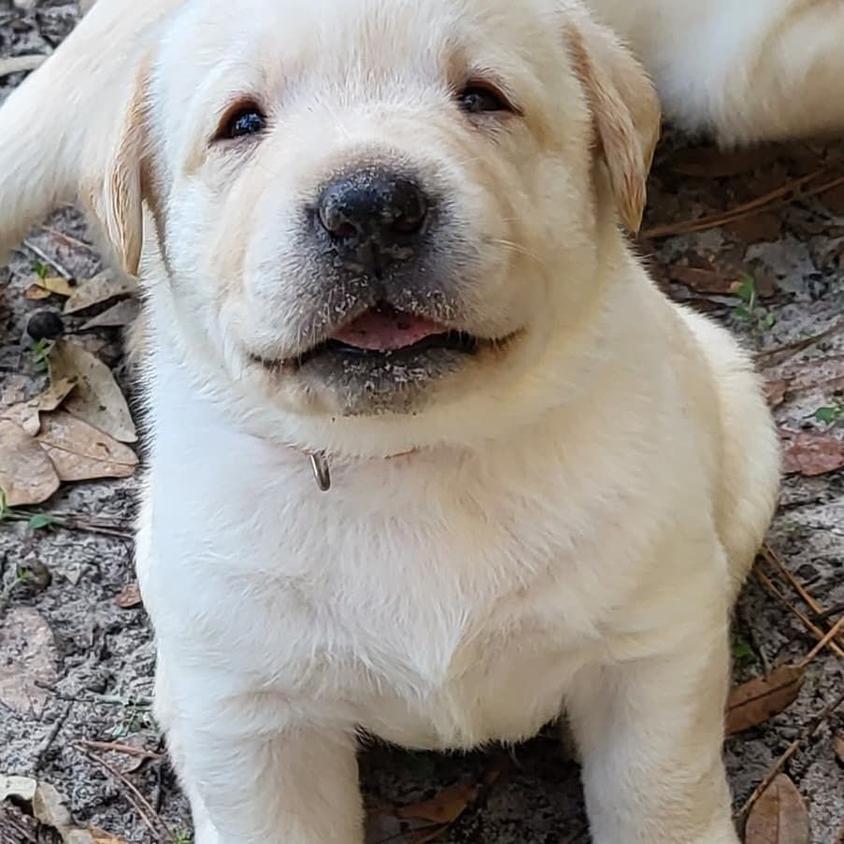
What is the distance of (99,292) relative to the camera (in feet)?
11.0

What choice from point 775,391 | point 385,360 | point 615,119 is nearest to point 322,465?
point 385,360

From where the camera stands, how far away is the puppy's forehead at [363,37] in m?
1.84

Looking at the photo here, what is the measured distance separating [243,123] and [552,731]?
1.12 meters

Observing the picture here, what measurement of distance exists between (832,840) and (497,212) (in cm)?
116

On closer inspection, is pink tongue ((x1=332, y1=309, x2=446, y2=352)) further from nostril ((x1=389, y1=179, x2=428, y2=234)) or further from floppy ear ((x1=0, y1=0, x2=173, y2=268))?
floppy ear ((x1=0, y1=0, x2=173, y2=268))

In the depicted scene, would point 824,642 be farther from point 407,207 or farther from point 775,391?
point 407,207

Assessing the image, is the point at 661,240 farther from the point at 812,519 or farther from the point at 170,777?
the point at 170,777

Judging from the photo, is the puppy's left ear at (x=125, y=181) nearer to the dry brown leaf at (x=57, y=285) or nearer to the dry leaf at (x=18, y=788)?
the dry leaf at (x=18, y=788)

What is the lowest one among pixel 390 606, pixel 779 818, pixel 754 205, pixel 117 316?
pixel 779 818

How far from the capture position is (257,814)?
219cm

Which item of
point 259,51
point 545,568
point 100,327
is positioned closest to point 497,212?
point 259,51

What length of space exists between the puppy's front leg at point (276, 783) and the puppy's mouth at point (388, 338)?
582 millimetres

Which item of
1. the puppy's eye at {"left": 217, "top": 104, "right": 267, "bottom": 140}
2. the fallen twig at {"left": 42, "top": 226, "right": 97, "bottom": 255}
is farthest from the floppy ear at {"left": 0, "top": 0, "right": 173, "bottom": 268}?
the puppy's eye at {"left": 217, "top": 104, "right": 267, "bottom": 140}

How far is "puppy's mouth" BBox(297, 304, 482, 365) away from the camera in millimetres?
1767
